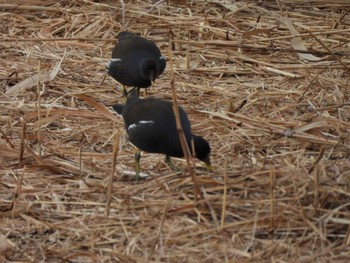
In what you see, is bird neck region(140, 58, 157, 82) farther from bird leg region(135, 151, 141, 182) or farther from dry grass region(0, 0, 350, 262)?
bird leg region(135, 151, 141, 182)

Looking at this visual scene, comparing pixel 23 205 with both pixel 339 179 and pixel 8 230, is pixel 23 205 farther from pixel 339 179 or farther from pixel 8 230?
pixel 339 179

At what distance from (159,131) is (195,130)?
1005 millimetres

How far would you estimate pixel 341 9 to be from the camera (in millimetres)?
9906

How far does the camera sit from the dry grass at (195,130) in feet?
17.4

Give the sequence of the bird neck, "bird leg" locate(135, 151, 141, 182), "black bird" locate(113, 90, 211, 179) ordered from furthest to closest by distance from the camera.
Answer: the bird neck
"bird leg" locate(135, 151, 141, 182)
"black bird" locate(113, 90, 211, 179)

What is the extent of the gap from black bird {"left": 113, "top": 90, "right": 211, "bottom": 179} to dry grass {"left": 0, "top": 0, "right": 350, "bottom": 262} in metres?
0.16

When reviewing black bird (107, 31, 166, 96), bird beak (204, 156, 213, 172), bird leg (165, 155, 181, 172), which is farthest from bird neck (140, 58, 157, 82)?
bird beak (204, 156, 213, 172)

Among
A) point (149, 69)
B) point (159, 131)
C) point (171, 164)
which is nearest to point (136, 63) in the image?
point (149, 69)

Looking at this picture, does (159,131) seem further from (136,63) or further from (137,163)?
(136,63)

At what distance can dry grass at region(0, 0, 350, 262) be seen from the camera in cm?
531

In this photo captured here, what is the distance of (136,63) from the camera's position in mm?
8008

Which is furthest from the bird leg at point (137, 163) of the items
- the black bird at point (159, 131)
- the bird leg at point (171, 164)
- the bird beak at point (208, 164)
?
the bird beak at point (208, 164)

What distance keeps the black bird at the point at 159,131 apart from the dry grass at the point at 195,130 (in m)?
0.16

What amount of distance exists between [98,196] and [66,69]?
2896 mm
